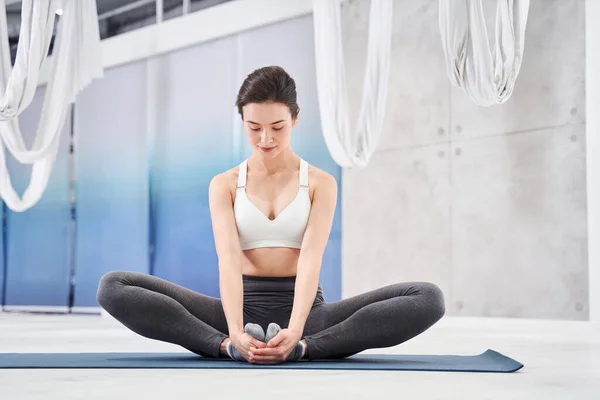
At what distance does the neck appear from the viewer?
2.33 metres

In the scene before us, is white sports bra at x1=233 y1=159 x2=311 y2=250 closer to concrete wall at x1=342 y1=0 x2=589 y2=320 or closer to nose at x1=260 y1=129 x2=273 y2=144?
nose at x1=260 y1=129 x2=273 y2=144

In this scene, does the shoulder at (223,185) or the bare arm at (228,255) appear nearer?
the bare arm at (228,255)

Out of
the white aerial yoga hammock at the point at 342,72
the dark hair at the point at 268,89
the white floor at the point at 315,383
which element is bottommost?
the white floor at the point at 315,383

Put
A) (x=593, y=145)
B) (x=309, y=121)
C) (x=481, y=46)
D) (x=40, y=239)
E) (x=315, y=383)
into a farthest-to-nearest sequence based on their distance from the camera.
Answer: (x=40, y=239)
(x=309, y=121)
(x=593, y=145)
(x=481, y=46)
(x=315, y=383)

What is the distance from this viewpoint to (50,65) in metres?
5.18

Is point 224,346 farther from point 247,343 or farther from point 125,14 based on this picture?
point 125,14

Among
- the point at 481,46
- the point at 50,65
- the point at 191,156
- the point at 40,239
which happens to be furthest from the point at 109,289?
the point at 40,239

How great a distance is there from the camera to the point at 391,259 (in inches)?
242

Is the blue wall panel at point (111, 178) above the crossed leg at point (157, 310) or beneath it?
above

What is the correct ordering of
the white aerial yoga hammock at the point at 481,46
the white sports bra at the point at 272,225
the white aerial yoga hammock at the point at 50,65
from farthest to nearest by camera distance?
the white aerial yoga hammock at the point at 50,65
the white aerial yoga hammock at the point at 481,46
the white sports bra at the point at 272,225

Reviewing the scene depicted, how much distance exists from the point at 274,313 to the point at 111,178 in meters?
5.83

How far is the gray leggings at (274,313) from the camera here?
7.06 ft

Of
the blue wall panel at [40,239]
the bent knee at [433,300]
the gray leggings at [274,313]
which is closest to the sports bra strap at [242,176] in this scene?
the gray leggings at [274,313]

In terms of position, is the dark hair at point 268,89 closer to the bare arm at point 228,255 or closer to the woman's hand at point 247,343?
the bare arm at point 228,255
